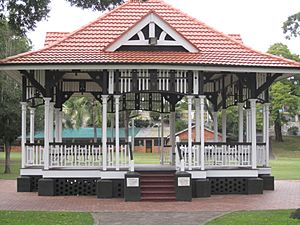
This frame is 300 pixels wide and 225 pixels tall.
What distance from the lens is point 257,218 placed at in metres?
12.8

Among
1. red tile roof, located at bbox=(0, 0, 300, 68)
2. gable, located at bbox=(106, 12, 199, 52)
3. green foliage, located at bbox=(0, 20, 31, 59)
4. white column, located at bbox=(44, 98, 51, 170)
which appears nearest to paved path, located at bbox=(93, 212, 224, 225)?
white column, located at bbox=(44, 98, 51, 170)

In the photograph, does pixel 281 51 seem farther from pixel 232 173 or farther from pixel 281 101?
pixel 232 173

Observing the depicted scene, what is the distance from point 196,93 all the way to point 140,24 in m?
3.13

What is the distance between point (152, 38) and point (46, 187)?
643 centimetres

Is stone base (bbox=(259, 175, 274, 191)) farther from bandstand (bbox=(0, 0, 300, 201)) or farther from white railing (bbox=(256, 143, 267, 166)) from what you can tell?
white railing (bbox=(256, 143, 267, 166))

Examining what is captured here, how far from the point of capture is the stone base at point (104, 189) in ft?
59.8

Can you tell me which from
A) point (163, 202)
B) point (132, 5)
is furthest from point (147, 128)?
point (163, 202)

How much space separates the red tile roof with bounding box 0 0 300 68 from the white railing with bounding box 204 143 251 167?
3.08 metres

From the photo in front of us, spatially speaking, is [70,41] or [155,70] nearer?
[155,70]

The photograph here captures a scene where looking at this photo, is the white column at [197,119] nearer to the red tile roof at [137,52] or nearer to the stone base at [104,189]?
the red tile roof at [137,52]

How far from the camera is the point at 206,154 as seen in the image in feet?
64.3

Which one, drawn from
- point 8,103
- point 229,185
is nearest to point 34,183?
point 229,185

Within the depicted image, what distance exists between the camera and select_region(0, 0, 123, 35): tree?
14.7m

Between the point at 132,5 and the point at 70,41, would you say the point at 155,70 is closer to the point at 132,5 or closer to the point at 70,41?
the point at 70,41
